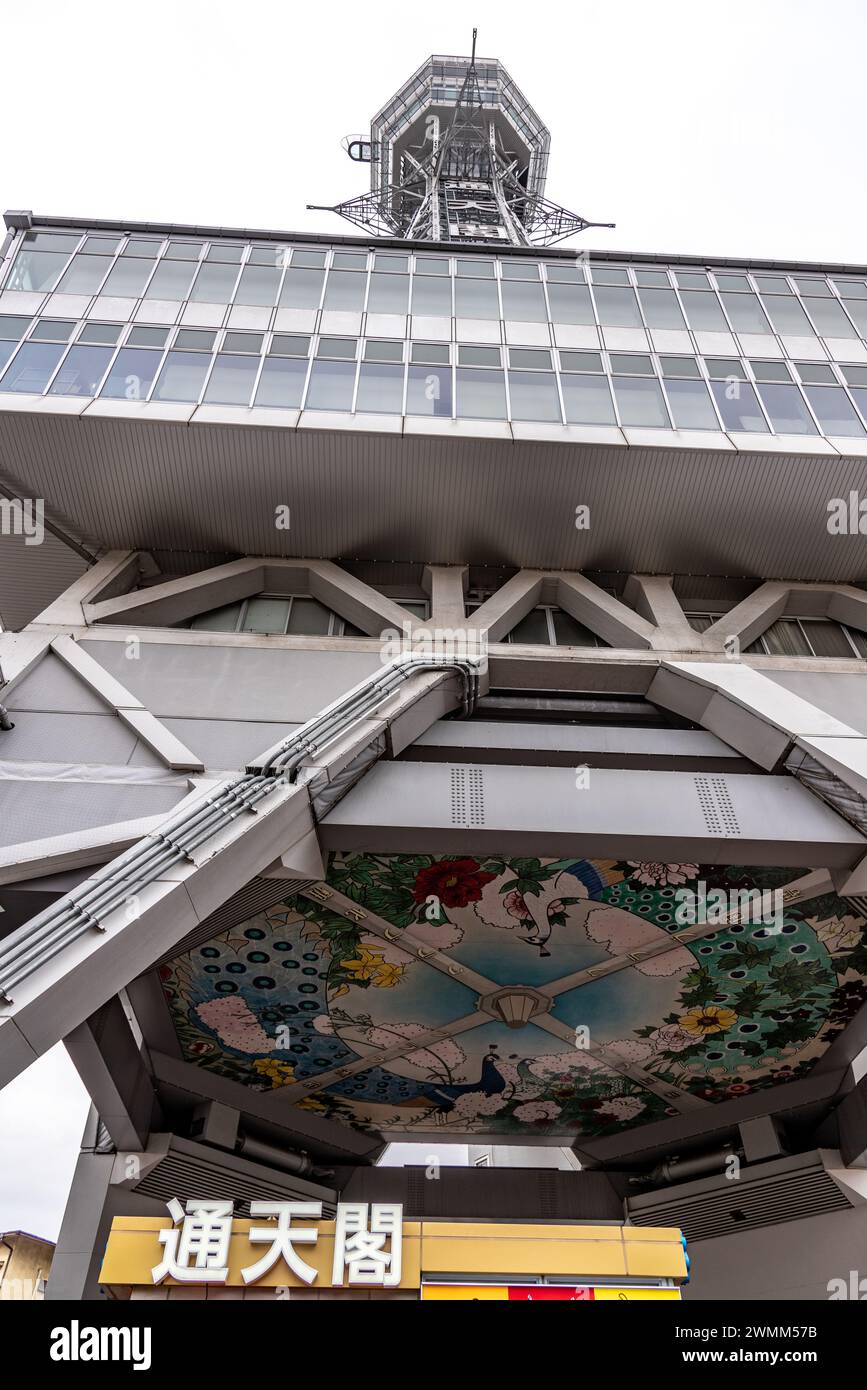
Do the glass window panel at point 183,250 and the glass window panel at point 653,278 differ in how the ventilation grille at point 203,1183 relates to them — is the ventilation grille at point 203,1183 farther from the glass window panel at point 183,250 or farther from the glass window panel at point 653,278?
the glass window panel at point 653,278

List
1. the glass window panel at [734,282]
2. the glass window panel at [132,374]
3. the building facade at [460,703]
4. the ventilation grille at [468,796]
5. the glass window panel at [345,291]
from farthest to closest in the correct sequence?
the glass window panel at [734,282] → the glass window panel at [345,291] → the glass window panel at [132,374] → the building facade at [460,703] → the ventilation grille at [468,796]

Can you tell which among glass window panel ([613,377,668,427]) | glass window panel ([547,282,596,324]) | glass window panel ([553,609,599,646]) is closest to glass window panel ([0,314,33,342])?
glass window panel ([547,282,596,324])

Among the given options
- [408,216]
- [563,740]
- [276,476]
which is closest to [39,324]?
[276,476]

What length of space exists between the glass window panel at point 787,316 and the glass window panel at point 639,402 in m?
4.07

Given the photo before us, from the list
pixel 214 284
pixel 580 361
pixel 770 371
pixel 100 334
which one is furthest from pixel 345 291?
pixel 770 371

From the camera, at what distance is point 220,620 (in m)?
17.2

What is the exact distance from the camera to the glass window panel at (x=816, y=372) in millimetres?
17953

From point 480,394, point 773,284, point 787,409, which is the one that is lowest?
point 787,409

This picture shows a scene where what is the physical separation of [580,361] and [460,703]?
8289 mm

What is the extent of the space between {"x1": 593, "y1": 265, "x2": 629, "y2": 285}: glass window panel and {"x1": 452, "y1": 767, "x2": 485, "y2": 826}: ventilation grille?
43.6 feet

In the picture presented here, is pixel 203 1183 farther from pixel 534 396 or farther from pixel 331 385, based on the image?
pixel 534 396

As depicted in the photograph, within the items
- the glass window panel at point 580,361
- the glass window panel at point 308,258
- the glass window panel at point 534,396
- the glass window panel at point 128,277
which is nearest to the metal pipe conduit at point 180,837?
the glass window panel at point 534,396

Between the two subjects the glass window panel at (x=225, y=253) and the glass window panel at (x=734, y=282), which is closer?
the glass window panel at (x=225, y=253)

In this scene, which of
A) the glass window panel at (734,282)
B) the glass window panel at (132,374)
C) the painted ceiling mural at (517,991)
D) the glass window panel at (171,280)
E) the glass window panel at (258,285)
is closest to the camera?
the painted ceiling mural at (517,991)
